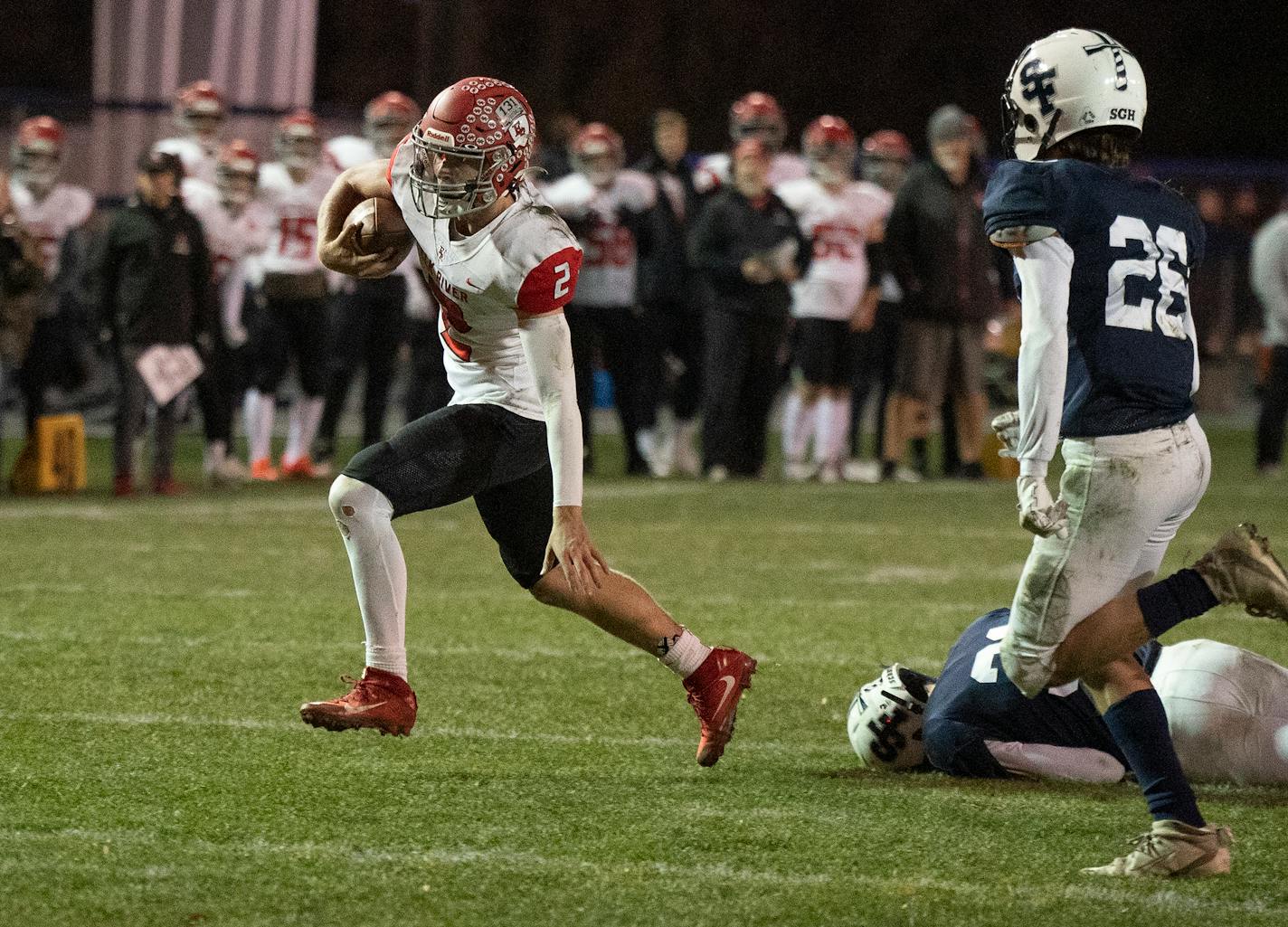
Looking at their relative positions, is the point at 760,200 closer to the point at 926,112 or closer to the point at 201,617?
the point at 201,617

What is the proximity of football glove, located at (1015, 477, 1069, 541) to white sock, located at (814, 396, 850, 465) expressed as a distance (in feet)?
27.5

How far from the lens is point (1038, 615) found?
4.12m

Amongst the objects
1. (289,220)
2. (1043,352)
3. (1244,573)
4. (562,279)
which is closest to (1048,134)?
(1043,352)

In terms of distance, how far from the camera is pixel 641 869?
13.4 ft

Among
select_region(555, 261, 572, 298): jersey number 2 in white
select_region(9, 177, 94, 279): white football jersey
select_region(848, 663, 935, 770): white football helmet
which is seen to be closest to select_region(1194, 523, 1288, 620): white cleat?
select_region(848, 663, 935, 770): white football helmet

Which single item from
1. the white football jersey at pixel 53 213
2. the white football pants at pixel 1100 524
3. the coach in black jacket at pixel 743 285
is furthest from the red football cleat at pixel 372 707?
the white football jersey at pixel 53 213

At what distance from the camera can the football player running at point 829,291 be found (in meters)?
12.3

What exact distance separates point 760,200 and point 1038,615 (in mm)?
7996

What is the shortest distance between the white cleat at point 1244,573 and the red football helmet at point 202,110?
9.65 m

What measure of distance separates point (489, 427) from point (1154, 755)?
171 cm

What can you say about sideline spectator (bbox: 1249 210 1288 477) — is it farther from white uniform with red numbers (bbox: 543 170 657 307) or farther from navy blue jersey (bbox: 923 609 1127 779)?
navy blue jersey (bbox: 923 609 1127 779)

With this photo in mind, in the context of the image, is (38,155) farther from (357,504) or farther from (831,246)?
(357,504)

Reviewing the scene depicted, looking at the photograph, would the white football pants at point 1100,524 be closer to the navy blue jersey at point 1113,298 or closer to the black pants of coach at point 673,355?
the navy blue jersey at point 1113,298

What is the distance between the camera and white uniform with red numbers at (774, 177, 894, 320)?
40.2ft
